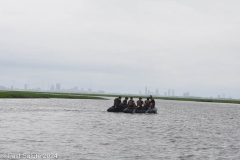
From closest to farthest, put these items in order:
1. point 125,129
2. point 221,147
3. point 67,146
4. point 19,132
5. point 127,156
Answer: point 127,156 < point 67,146 < point 221,147 < point 19,132 < point 125,129

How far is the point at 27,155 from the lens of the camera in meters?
25.2

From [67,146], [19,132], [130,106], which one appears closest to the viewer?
[67,146]

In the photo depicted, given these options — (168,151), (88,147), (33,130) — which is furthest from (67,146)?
(33,130)

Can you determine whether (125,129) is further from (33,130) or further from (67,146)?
(67,146)

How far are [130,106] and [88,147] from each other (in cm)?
3823

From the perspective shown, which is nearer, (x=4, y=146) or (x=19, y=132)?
(x=4, y=146)

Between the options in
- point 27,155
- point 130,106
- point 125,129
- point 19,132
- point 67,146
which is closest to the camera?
point 27,155

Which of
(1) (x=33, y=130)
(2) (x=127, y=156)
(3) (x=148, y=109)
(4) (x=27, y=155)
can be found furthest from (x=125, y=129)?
(3) (x=148, y=109)

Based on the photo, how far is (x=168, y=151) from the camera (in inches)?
1185

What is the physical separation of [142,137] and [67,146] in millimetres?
10391

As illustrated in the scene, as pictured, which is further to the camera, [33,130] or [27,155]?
[33,130]

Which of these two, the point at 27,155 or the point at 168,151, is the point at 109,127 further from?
the point at 27,155

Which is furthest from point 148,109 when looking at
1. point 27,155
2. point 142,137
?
point 27,155

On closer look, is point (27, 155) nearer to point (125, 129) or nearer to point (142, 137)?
point (142, 137)
